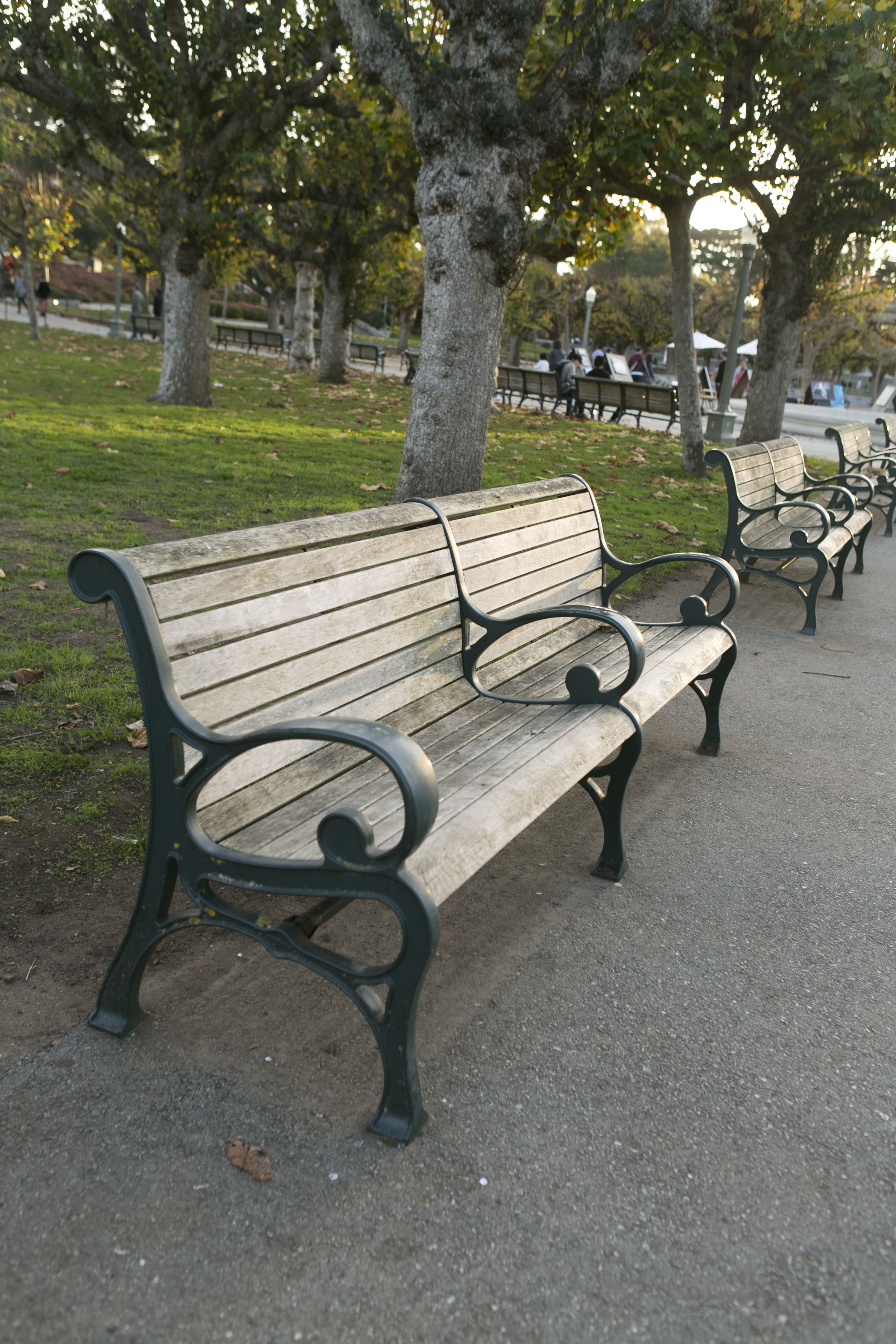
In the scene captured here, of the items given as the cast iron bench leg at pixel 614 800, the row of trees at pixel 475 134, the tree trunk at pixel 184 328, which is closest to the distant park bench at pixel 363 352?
the row of trees at pixel 475 134

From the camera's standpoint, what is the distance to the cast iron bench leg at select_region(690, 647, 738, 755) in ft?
14.3

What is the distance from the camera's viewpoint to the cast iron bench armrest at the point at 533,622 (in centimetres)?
310

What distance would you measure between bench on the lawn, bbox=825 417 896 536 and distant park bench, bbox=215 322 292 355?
80.3ft

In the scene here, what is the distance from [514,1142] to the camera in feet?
7.06

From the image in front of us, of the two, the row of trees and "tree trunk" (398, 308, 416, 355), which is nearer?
the row of trees

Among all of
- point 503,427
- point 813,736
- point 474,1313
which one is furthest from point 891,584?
point 503,427

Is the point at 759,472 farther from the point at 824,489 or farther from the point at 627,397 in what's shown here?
the point at 627,397

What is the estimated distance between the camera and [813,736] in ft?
15.8

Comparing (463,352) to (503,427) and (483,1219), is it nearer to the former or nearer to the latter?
(483,1219)

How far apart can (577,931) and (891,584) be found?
6.77 m

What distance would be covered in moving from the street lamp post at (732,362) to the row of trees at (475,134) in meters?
0.92

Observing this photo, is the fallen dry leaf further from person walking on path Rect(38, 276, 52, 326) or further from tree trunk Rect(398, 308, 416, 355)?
tree trunk Rect(398, 308, 416, 355)

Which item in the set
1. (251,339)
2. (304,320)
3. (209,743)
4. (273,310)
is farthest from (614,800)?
(273,310)

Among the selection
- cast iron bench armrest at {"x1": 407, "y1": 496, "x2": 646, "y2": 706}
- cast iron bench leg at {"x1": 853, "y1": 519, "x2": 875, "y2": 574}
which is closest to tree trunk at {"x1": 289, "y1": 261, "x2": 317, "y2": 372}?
cast iron bench leg at {"x1": 853, "y1": 519, "x2": 875, "y2": 574}
